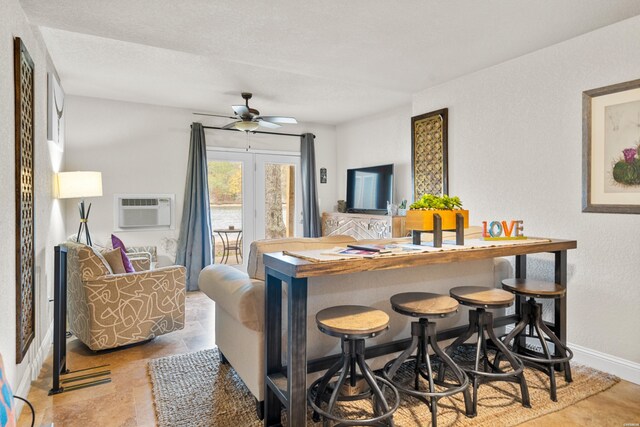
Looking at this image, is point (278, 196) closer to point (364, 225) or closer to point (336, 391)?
point (364, 225)

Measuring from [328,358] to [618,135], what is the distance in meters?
2.52

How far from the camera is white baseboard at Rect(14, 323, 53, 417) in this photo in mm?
2223

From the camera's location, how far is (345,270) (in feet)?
6.02

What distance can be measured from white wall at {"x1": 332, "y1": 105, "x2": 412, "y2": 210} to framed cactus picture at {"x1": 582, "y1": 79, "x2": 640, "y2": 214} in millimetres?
2530

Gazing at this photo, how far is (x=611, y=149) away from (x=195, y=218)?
4.70 meters

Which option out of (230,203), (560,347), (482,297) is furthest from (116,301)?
(560,347)

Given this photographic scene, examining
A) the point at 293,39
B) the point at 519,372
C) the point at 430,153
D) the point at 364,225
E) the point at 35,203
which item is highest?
the point at 293,39

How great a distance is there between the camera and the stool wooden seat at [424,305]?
202 centimetres

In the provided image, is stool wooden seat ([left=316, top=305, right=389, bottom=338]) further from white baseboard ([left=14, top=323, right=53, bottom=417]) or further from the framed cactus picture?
the framed cactus picture

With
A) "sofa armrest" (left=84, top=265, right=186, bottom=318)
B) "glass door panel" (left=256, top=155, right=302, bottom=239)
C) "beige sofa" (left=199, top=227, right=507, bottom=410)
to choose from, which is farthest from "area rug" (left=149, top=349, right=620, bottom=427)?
"glass door panel" (left=256, top=155, right=302, bottom=239)

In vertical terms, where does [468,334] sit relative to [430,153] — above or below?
below

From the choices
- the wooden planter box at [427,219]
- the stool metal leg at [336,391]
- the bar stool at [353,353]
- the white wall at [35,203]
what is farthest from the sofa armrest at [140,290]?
Result: the wooden planter box at [427,219]

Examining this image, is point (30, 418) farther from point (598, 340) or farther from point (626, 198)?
point (626, 198)

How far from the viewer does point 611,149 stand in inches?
107
